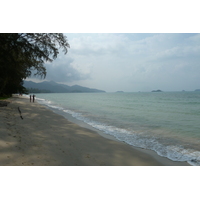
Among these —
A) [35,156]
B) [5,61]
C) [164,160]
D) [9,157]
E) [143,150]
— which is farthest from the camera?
[5,61]

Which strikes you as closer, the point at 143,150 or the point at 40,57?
the point at 143,150

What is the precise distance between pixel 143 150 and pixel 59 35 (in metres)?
12.9

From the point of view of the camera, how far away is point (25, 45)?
551 inches

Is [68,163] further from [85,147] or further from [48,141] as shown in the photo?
[48,141]

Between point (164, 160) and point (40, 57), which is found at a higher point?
point (40, 57)

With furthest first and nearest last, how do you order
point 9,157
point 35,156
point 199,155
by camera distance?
point 199,155
point 35,156
point 9,157

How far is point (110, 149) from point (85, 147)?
3.17 feet

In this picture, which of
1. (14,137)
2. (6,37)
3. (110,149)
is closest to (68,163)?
(110,149)

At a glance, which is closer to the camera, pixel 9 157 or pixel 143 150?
pixel 9 157

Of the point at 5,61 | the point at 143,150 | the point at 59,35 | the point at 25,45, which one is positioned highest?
the point at 59,35

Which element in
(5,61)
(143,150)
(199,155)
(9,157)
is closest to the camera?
(9,157)

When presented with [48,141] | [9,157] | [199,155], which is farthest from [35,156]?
[199,155]

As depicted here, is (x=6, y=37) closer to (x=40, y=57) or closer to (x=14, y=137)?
(x=40, y=57)

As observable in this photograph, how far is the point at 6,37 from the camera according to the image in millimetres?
12680
